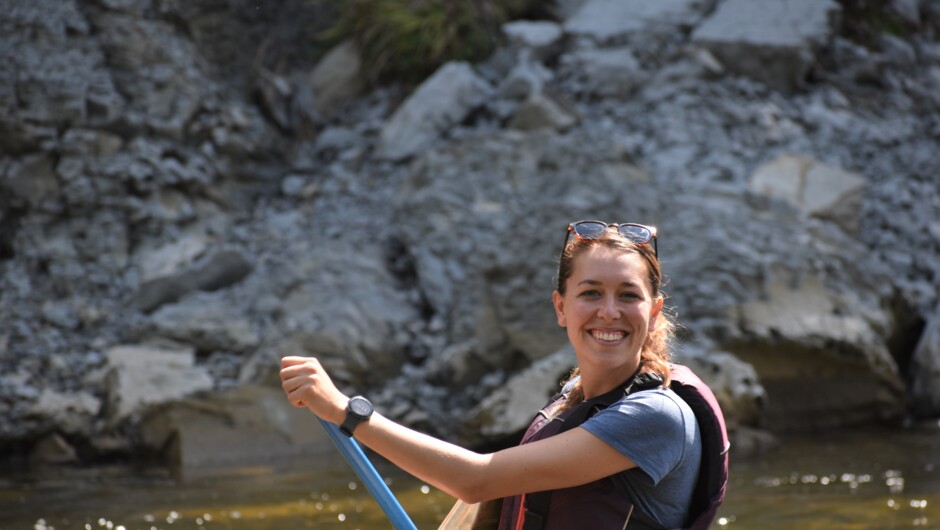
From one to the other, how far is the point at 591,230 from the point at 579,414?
0.38 metres

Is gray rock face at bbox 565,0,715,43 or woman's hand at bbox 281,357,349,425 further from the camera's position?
gray rock face at bbox 565,0,715,43

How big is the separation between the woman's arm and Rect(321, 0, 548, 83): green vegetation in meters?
8.85

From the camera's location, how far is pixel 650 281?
2051 mm

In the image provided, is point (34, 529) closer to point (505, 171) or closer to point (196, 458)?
point (196, 458)

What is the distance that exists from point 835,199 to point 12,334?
6389 mm

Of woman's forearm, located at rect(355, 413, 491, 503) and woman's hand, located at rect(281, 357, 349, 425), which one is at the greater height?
woman's hand, located at rect(281, 357, 349, 425)

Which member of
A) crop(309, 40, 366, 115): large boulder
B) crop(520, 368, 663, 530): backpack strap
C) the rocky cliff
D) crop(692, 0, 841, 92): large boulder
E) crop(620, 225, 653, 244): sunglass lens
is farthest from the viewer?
crop(309, 40, 366, 115): large boulder

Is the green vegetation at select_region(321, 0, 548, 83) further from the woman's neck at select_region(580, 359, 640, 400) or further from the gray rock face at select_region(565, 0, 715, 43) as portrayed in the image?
the woman's neck at select_region(580, 359, 640, 400)

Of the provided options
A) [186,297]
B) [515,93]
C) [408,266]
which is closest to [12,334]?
[186,297]

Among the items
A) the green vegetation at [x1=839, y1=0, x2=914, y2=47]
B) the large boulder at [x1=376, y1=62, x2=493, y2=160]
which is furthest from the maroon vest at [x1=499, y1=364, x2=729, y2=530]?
the green vegetation at [x1=839, y1=0, x2=914, y2=47]

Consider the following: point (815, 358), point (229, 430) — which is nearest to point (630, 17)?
point (815, 358)

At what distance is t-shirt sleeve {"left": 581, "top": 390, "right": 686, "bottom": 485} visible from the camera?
71.3 inches

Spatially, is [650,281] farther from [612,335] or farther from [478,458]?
[478,458]

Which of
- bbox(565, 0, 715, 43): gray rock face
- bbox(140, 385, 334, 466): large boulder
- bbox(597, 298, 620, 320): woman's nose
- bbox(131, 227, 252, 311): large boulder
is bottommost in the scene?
bbox(140, 385, 334, 466): large boulder
